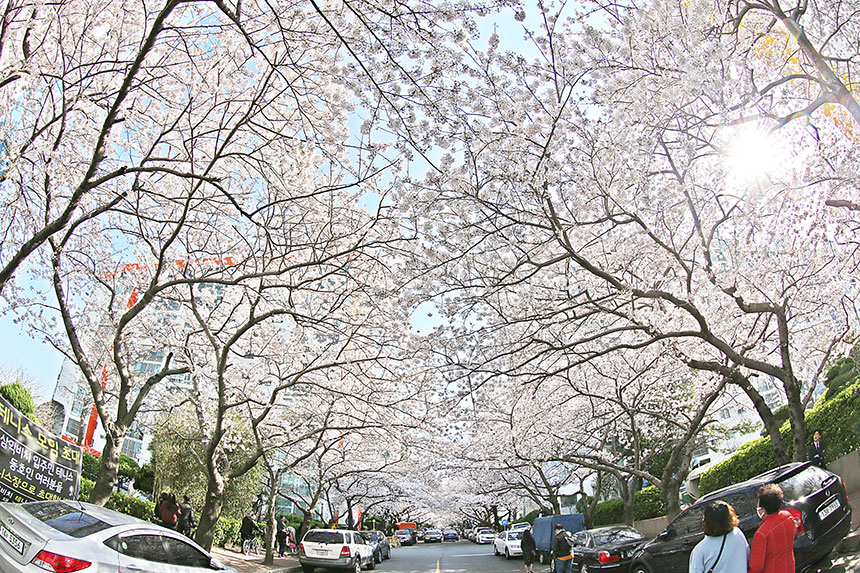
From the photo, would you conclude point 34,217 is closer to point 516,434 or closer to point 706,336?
point 706,336

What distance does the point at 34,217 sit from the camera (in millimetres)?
9766

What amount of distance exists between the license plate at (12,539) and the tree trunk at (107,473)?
155 inches

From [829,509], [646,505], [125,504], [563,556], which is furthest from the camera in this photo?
[646,505]

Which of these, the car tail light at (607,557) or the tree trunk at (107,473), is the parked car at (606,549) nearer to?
the car tail light at (607,557)

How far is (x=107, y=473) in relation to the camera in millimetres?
9781

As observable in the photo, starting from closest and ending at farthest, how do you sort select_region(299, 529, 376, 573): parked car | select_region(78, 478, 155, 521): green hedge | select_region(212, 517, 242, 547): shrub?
select_region(78, 478, 155, 521): green hedge → select_region(299, 529, 376, 573): parked car → select_region(212, 517, 242, 547): shrub

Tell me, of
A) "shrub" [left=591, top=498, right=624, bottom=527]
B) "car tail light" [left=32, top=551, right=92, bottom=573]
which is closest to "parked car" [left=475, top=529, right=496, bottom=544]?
"shrub" [left=591, top=498, right=624, bottom=527]

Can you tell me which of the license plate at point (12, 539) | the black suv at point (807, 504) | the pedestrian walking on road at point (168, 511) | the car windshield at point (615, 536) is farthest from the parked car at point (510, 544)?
the license plate at point (12, 539)

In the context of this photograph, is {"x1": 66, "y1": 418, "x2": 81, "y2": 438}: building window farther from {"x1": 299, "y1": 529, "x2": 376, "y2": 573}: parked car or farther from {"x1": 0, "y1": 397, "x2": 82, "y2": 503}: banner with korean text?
{"x1": 0, "y1": 397, "x2": 82, "y2": 503}: banner with korean text

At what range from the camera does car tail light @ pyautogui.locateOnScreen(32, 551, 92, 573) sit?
5.54 m

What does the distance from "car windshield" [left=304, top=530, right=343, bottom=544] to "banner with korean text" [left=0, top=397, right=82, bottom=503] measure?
8244mm

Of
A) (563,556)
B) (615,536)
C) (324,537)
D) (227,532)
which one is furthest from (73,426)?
(615,536)

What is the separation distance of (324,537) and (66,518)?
11931 millimetres

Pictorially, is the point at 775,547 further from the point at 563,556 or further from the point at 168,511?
the point at 168,511
